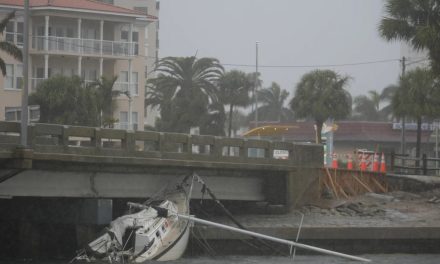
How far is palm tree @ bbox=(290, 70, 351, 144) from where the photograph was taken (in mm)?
59438

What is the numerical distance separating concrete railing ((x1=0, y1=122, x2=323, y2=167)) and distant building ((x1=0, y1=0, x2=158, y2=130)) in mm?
34470

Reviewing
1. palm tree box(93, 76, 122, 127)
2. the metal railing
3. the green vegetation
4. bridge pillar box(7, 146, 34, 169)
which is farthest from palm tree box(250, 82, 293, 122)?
bridge pillar box(7, 146, 34, 169)

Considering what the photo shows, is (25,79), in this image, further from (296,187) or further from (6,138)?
Answer: (296,187)

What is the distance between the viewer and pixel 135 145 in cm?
2952

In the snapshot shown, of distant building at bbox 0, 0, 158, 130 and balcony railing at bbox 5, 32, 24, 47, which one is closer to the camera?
balcony railing at bbox 5, 32, 24, 47

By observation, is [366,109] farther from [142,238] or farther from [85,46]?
[142,238]

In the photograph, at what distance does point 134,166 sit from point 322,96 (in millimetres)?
31864

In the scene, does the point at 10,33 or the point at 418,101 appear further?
the point at 10,33

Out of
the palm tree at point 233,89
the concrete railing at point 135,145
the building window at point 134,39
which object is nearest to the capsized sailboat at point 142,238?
the concrete railing at point 135,145

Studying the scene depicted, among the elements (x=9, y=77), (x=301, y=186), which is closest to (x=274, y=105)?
(x=9, y=77)

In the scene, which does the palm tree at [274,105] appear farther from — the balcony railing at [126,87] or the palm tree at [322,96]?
the palm tree at [322,96]

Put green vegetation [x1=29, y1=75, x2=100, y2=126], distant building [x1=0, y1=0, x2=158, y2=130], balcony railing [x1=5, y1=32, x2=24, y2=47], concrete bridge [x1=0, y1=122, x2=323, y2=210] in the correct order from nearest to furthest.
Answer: concrete bridge [x1=0, y1=122, x2=323, y2=210] → green vegetation [x1=29, y1=75, x2=100, y2=126] → balcony railing [x1=5, y1=32, x2=24, y2=47] → distant building [x1=0, y1=0, x2=158, y2=130]

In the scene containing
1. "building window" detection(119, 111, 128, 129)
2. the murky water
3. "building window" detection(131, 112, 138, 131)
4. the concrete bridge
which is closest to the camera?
the concrete bridge

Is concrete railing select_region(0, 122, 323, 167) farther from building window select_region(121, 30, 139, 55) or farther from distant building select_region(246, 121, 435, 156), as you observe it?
distant building select_region(246, 121, 435, 156)
